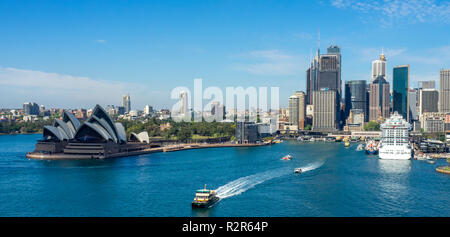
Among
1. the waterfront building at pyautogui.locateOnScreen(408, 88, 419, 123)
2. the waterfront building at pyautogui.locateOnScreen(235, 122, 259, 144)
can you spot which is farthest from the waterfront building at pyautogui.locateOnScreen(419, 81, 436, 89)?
the waterfront building at pyautogui.locateOnScreen(235, 122, 259, 144)

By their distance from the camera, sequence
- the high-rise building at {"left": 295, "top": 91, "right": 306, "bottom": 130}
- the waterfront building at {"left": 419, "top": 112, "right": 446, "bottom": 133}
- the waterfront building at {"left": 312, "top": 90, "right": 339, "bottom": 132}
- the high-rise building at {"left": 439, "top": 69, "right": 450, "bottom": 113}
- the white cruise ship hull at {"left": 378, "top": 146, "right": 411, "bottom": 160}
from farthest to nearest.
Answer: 1. the high-rise building at {"left": 439, "top": 69, "right": 450, "bottom": 113}
2. the high-rise building at {"left": 295, "top": 91, "right": 306, "bottom": 130}
3. the waterfront building at {"left": 312, "top": 90, "right": 339, "bottom": 132}
4. the waterfront building at {"left": 419, "top": 112, "right": 446, "bottom": 133}
5. the white cruise ship hull at {"left": 378, "top": 146, "right": 411, "bottom": 160}

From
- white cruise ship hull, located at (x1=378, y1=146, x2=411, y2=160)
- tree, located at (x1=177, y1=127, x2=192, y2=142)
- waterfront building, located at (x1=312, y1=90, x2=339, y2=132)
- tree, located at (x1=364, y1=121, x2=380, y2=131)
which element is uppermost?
waterfront building, located at (x1=312, y1=90, x2=339, y2=132)

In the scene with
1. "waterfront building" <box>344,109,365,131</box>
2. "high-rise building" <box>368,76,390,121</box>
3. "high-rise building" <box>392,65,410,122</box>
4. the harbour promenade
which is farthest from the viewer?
"high-rise building" <box>368,76,390,121</box>

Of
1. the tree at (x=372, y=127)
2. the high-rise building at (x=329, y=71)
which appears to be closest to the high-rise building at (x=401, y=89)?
the high-rise building at (x=329, y=71)

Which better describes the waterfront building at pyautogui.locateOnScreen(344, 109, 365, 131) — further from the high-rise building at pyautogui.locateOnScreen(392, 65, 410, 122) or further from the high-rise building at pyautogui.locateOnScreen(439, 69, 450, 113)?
the high-rise building at pyautogui.locateOnScreen(439, 69, 450, 113)

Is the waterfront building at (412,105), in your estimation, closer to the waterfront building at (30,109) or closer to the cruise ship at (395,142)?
the cruise ship at (395,142)
